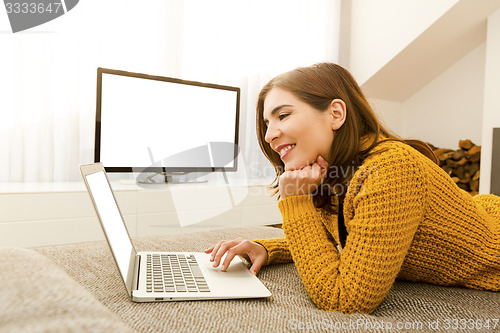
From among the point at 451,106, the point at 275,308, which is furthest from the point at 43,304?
the point at 451,106

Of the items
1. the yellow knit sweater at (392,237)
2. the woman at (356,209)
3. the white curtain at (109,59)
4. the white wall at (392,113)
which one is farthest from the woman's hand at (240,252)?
the white wall at (392,113)

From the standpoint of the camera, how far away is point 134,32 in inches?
110

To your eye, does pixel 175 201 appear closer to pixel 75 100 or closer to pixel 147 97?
pixel 147 97

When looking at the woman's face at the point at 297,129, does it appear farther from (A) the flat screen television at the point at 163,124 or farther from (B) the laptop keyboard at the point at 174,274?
(A) the flat screen television at the point at 163,124

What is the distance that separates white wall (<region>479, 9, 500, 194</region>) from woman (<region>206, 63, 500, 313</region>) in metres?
2.65

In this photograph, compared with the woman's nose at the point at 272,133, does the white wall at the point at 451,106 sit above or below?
above

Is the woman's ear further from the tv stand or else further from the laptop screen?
the tv stand

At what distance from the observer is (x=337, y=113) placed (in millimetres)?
993

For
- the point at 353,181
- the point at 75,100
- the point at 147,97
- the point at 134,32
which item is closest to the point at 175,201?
the point at 147,97

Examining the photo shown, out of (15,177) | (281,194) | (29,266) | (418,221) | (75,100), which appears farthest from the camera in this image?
(75,100)

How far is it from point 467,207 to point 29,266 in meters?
0.88

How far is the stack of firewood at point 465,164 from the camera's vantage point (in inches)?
143

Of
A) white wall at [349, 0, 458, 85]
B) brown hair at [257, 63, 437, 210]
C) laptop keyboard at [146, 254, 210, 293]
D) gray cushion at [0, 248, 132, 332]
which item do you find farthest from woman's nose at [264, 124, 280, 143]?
white wall at [349, 0, 458, 85]

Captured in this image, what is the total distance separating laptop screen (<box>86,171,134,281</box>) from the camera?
2.33 feet
